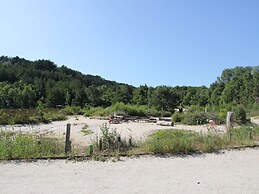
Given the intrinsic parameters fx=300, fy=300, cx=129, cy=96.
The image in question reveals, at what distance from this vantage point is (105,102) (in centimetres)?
4525

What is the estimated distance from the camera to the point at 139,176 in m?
6.29

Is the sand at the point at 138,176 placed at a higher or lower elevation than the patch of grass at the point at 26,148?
lower

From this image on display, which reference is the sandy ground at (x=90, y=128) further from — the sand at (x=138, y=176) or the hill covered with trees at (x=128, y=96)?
the hill covered with trees at (x=128, y=96)

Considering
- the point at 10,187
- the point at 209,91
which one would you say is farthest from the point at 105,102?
the point at 10,187

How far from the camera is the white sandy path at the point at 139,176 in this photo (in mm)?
5418

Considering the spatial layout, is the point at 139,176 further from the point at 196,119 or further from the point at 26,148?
the point at 196,119

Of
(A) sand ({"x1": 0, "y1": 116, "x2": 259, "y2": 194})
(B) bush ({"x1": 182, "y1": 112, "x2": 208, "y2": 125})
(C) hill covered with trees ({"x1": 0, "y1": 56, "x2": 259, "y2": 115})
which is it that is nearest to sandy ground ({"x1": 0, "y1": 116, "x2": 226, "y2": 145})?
(B) bush ({"x1": 182, "y1": 112, "x2": 208, "y2": 125})

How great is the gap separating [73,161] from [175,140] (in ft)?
10.5

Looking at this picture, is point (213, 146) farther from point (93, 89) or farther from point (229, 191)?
point (93, 89)

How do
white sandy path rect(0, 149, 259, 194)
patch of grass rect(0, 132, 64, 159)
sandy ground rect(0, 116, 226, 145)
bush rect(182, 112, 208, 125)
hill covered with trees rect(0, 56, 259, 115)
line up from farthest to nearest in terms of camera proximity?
hill covered with trees rect(0, 56, 259, 115) < bush rect(182, 112, 208, 125) < sandy ground rect(0, 116, 226, 145) < patch of grass rect(0, 132, 64, 159) < white sandy path rect(0, 149, 259, 194)

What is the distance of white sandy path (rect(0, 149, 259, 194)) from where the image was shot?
213 inches

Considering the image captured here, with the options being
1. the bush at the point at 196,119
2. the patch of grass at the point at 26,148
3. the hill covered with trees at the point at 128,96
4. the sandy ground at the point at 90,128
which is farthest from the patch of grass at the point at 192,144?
the hill covered with trees at the point at 128,96

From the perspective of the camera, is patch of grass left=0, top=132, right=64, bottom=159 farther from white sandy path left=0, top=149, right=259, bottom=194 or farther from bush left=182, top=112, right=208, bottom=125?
bush left=182, top=112, right=208, bottom=125

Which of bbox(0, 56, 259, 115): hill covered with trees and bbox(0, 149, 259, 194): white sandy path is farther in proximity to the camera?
bbox(0, 56, 259, 115): hill covered with trees
